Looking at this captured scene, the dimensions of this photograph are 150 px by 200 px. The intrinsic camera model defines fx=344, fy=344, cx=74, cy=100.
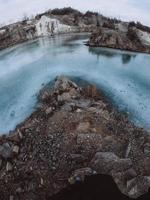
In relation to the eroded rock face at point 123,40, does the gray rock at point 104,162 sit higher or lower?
higher

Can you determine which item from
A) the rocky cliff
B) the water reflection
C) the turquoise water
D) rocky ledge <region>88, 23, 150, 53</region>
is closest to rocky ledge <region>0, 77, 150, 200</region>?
the turquoise water

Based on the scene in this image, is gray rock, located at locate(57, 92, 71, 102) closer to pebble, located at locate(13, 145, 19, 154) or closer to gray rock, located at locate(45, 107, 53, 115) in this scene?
gray rock, located at locate(45, 107, 53, 115)

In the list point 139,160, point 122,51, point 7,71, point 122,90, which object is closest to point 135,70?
point 122,90

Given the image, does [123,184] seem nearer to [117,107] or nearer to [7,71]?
[117,107]

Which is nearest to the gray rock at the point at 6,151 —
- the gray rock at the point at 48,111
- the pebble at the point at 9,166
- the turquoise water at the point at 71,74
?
the pebble at the point at 9,166

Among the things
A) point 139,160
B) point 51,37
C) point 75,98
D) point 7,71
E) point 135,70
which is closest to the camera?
point 139,160

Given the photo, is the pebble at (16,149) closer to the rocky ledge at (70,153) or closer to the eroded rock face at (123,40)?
the rocky ledge at (70,153)
